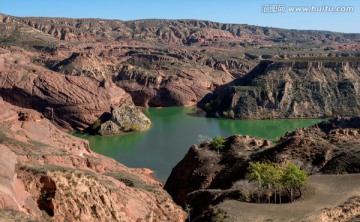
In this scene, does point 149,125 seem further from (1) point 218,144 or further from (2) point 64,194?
(2) point 64,194

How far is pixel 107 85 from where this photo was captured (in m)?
109

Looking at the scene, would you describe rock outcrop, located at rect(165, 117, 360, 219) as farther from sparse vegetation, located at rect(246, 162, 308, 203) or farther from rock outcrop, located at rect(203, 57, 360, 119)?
rock outcrop, located at rect(203, 57, 360, 119)

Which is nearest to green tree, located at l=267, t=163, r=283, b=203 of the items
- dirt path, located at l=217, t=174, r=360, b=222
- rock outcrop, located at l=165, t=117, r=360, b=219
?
dirt path, located at l=217, t=174, r=360, b=222

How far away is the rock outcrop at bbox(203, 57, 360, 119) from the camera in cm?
11381

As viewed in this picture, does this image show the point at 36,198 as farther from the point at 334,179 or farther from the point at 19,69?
the point at 19,69

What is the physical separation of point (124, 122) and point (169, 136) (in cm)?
1277

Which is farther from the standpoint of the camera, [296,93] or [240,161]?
[296,93]

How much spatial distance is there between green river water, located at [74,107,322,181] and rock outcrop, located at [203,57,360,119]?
507 centimetres

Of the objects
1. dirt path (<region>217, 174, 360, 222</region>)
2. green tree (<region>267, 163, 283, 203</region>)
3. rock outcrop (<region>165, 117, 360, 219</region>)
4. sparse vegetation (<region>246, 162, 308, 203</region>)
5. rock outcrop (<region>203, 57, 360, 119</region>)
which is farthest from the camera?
rock outcrop (<region>203, 57, 360, 119</region>)

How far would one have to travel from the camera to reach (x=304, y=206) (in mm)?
30000

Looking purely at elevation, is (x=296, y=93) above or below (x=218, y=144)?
above

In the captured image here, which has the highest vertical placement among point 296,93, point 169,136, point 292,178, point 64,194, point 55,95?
point 55,95

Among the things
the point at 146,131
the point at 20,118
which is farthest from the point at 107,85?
the point at 20,118

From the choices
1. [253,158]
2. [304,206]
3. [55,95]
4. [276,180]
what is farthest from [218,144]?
[55,95]
